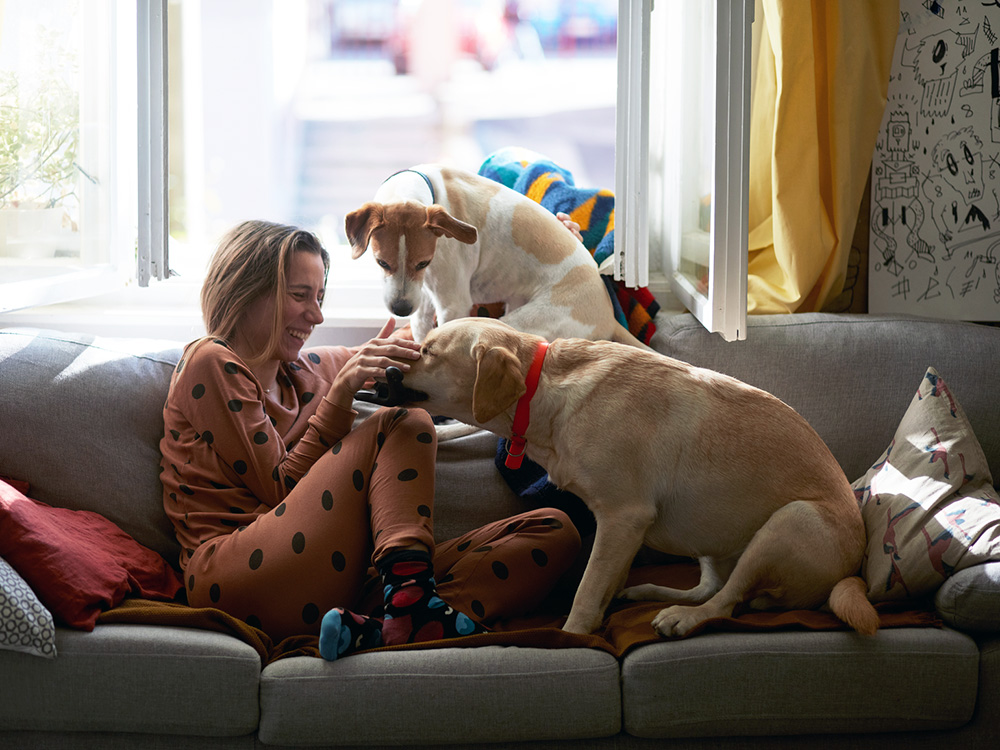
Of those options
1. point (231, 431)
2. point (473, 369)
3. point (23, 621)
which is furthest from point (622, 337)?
point (23, 621)

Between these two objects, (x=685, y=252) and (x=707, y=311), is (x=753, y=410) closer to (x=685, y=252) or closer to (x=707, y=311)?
A: (x=707, y=311)

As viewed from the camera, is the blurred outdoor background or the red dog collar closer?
the red dog collar

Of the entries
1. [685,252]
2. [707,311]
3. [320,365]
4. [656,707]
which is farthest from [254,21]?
[656,707]

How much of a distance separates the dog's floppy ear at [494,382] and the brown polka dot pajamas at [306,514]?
0.19 metres

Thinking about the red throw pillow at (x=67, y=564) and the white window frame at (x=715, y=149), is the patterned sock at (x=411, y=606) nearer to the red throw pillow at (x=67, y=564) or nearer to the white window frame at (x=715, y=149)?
the red throw pillow at (x=67, y=564)

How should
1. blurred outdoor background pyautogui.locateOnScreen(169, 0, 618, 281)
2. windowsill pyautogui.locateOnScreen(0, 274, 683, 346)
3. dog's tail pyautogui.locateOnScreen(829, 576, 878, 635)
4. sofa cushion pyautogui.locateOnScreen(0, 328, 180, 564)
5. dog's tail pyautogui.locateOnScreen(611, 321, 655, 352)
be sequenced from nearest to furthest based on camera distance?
1. dog's tail pyautogui.locateOnScreen(829, 576, 878, 635)
2. sofa cushion pyautogui.locateOnScreen(0, 328, 180, 564)
3. dog's tail pyautogui.locateOnScreen(611, 321, 655, 352)
4. windowsill pyautogui.locateOnScreen(0, 274, 683, 346)
5. blurred outdoor background pyautogui.locateOnScreen(169, 0, 618, 281)

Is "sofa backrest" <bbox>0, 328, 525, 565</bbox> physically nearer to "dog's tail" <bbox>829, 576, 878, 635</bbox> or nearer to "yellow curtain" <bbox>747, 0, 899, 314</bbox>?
"dog's tail" <bbox>829, 576, 878, 635</bbox>

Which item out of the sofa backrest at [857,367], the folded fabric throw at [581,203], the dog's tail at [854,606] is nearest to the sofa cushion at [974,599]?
the dog's tail at [854,606]

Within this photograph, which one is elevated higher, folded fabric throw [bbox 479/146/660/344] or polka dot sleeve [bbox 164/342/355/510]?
folded fabric throw [bbox 479/146/660/344]

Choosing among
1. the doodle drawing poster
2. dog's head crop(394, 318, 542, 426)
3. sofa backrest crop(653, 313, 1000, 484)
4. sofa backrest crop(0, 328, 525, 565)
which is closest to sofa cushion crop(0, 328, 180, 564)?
sofa backrest crop(0, 328, 525, 565)

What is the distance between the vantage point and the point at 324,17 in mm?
3207

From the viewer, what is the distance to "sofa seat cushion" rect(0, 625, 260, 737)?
1.56 meters

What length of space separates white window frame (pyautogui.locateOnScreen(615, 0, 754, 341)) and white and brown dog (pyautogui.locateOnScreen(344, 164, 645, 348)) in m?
0.16

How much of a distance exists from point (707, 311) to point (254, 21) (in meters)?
2.10
